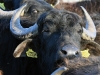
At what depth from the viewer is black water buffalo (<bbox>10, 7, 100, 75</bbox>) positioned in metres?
8.50

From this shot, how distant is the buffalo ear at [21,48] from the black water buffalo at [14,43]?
402 mm

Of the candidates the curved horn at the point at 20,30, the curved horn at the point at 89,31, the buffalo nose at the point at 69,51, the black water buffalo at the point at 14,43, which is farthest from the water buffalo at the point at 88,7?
the buffalo nose at the point at 69,51

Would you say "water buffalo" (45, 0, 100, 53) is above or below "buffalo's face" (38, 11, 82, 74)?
below

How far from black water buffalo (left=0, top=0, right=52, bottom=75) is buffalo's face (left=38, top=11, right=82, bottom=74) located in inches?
24.3

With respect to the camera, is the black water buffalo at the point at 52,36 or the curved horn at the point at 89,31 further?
the curved horn at the point at 89,31

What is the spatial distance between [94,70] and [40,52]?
3420 millimetres

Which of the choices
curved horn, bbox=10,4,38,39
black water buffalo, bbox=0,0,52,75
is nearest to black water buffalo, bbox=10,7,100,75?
curved horn, bbox=10,4,38,39

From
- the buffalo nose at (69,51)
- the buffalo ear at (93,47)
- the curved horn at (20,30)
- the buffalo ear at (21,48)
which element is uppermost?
the curved horn at (20,30)

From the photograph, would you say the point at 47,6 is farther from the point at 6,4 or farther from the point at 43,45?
the point at 6,4

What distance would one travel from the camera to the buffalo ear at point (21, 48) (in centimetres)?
921

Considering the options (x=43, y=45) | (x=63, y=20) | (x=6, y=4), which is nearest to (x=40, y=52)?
(x=43, y=45)

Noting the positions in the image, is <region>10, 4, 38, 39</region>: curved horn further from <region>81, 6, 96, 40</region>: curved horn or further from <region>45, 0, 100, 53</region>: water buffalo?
<region>45, 0, 100, 53</region>: water buffalo

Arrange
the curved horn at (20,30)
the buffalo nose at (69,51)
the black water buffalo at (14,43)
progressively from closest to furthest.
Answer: the buffalo nose at (69,51)
the curved horn at (20,30)
the black water buffalo at (14,43)

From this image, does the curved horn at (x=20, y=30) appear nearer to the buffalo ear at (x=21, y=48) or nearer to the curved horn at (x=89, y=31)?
the buffalo ear at (x=21, y=48)
